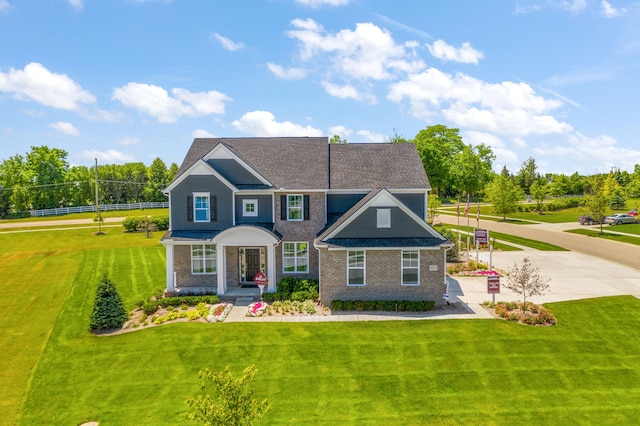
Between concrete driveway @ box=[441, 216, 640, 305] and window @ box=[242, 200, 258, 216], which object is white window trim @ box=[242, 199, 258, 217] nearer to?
window @ box=[242, 200, 258, 216]

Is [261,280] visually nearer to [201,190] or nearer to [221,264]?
[221,264]

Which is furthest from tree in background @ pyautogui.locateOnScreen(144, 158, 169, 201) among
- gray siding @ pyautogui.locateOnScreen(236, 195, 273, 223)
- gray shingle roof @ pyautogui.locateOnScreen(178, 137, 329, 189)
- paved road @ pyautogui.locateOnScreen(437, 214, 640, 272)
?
gray siding @ pyautogui.locateOnScreen(236, 195, 273, 223)

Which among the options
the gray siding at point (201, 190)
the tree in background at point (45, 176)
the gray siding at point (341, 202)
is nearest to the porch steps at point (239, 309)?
the gray siding at point (201, 190)

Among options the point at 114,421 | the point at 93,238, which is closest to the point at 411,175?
the point at 114,421

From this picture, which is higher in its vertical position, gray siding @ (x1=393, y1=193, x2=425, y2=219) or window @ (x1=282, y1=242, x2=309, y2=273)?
gray siding @ (x1=393, y1=193, x2=425, y2=219)

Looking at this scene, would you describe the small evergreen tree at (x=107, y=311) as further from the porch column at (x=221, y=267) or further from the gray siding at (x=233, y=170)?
the gray siding at (x=233, y=170)
